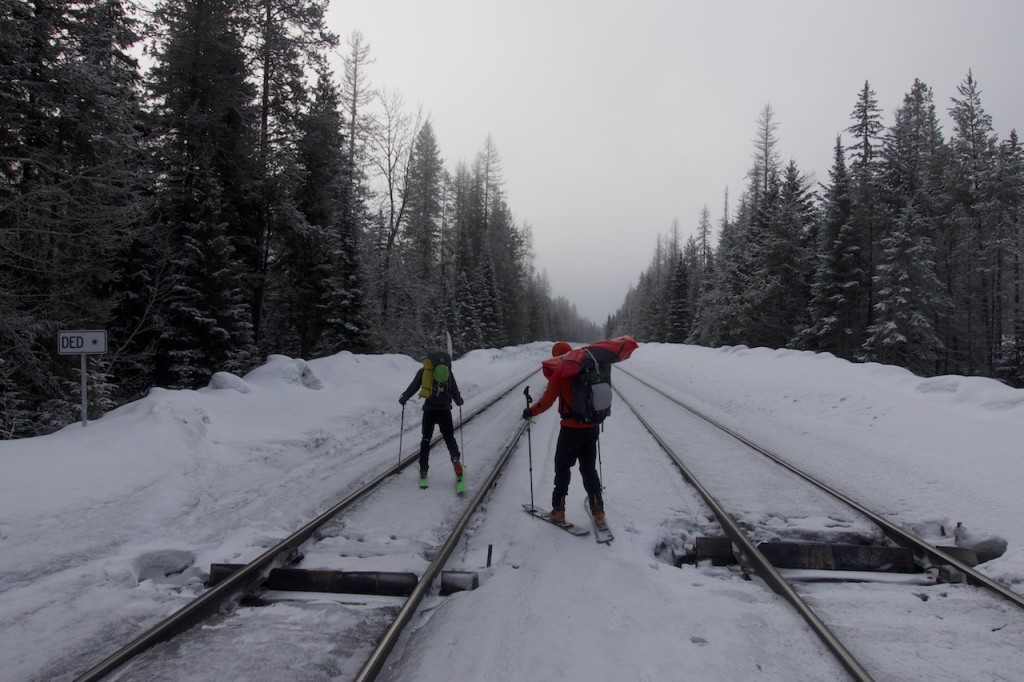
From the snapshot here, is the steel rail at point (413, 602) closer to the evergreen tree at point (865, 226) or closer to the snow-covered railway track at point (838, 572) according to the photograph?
the snow-covered railway track at point (838, 572)

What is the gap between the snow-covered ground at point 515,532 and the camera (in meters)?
3.09

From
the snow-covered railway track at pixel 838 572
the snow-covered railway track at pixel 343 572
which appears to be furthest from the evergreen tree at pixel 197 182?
the snow-covered railway track at pixel 838 572

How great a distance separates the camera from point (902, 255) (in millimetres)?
24797

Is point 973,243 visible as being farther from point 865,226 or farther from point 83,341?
point 83,341

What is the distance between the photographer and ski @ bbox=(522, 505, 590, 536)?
4898mm

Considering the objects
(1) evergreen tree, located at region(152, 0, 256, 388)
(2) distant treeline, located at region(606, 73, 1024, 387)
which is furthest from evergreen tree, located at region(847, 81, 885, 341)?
(1) evergreen tree, located at region(152, 0, 256, 388)

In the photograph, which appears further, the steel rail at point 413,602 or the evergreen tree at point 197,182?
the evergreen tree at point 197,182

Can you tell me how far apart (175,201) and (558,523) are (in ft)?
45.4

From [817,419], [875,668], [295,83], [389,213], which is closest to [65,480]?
[875,668]

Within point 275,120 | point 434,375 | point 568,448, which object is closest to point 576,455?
point 568,448

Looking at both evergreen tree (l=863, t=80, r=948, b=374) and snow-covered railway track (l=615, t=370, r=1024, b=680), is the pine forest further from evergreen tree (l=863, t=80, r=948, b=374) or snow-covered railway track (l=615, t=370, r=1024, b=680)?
snow-covered railway track (l=615, t=370, r=1024, b=680)

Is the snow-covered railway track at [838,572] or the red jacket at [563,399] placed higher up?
the red jacket at [563,399]

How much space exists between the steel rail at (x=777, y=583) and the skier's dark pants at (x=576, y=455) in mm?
1247

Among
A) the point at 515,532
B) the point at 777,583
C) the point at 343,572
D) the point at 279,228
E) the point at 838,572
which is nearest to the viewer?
the point at 777,583
